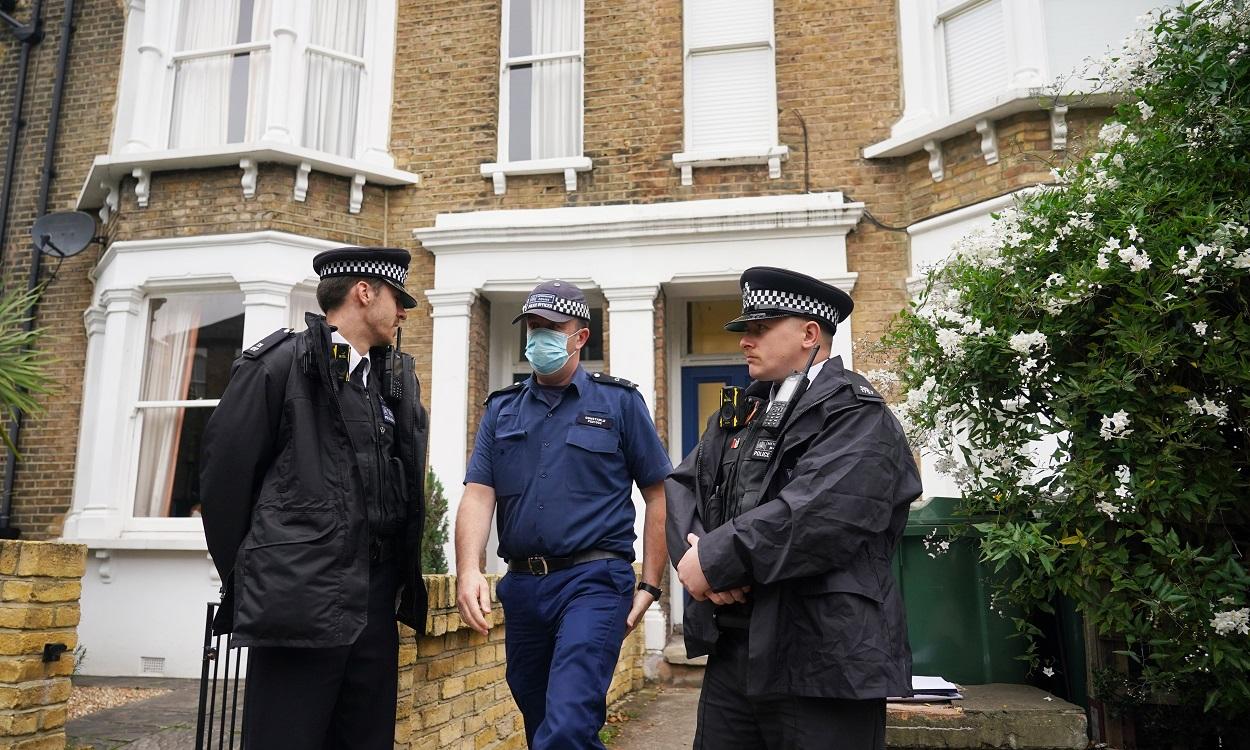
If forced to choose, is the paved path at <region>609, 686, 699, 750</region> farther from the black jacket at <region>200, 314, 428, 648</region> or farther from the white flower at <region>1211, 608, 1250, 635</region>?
the black jacket at <region>200, 314, 428, 648</region>

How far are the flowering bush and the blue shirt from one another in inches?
54.9

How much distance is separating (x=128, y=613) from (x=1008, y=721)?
7306mm

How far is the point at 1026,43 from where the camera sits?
7.16m

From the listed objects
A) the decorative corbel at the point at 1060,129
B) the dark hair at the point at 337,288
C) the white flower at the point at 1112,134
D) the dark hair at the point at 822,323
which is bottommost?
the dark hair at the point at 822,323

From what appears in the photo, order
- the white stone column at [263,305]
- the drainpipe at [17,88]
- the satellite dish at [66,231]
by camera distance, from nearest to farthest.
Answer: the white stone column at [263,305] < the satellite dish at [66,231] < the drainpipe at [17,88]

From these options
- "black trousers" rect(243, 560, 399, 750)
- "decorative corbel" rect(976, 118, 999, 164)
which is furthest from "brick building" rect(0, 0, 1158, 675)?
"black trousers" rect(243, 560, 399, 750)

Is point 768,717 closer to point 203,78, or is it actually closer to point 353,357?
point 353,357

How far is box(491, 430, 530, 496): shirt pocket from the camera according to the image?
3342 mm

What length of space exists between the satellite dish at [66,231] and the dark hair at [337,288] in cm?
720

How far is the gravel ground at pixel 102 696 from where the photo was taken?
6.11m

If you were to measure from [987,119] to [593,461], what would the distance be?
17.9 ft

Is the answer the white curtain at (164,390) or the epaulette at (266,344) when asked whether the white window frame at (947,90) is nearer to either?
the epaulette at (266,344)

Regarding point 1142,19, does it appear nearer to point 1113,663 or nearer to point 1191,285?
point 1191,285

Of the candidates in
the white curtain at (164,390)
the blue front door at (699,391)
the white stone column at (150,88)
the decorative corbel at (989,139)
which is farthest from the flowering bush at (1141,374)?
the white stone column at (150,88)
